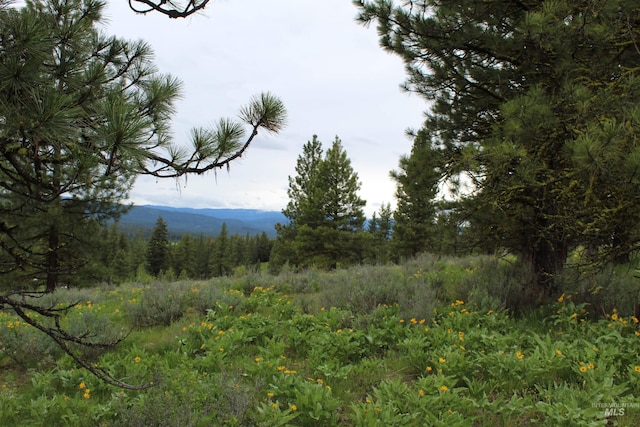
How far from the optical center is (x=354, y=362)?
4145 mm

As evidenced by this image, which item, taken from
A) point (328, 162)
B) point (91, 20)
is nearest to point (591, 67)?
point (91, 20)

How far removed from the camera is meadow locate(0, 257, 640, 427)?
9.45 ft

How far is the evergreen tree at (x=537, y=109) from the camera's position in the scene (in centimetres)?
381

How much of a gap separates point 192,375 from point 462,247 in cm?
478

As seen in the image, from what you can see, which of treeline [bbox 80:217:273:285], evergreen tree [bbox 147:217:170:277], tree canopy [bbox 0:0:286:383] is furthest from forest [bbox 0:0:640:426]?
evergreen tree [bbox 147:217:170:277]

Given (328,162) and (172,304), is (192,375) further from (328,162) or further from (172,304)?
(328,162)

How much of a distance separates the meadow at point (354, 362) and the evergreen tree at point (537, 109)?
3.04 ft

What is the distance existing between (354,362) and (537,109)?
3438 millimetres

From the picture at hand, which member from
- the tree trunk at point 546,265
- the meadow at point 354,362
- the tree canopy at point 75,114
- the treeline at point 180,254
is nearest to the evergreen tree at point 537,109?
the tree trunk at point 546,265

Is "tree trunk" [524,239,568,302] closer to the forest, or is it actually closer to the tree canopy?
the forest

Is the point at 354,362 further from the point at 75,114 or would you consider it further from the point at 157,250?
the point at 157,250

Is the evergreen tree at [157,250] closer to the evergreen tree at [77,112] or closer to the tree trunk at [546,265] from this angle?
the tree trunk at [546,265]

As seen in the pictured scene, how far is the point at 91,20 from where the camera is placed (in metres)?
3.27

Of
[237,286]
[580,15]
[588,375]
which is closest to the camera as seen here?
[588,375]
